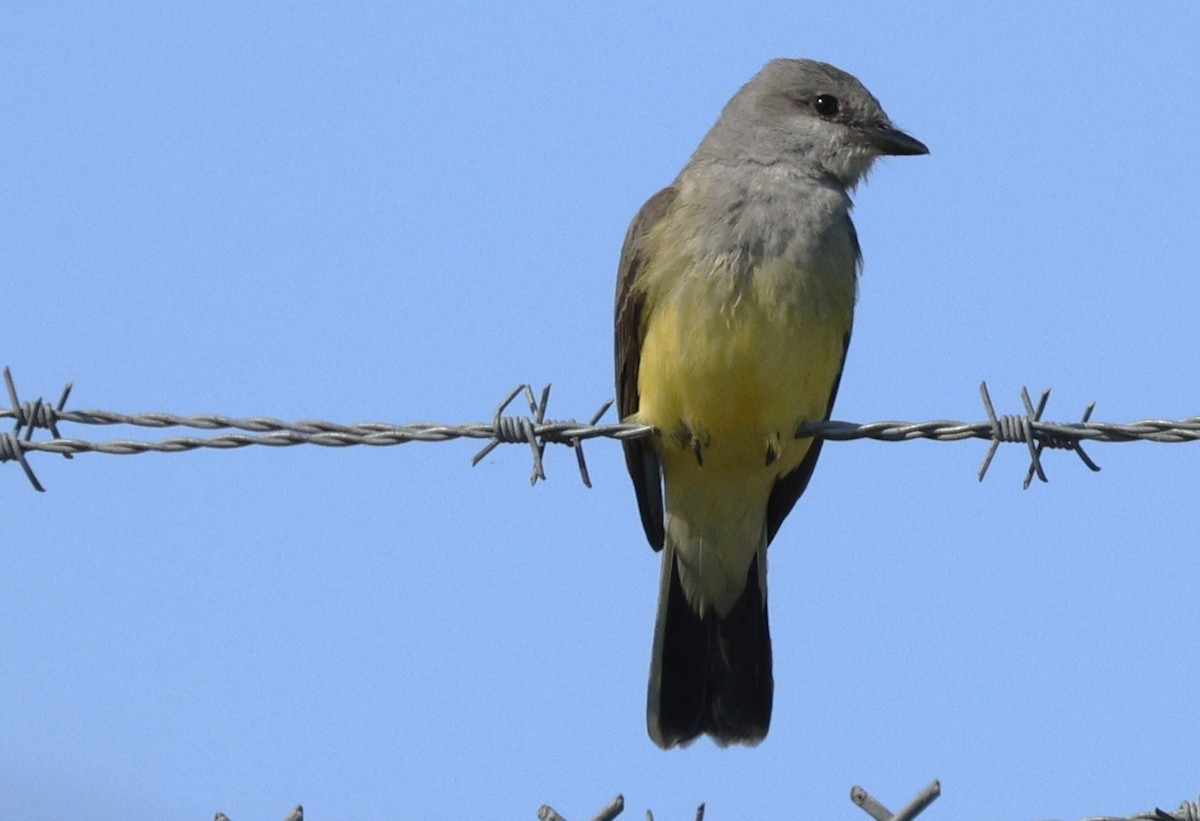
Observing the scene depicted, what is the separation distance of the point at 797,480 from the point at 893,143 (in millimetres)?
1408

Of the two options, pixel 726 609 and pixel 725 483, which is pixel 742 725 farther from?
pixel 725 483

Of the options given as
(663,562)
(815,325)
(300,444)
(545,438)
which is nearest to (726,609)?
(663,562)

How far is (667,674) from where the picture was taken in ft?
21.5

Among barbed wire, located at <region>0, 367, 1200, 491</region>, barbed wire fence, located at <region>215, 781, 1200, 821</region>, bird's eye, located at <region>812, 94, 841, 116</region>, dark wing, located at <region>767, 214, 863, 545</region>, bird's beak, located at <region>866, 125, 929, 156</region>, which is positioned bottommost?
barbed wire fence, located at <region>215, 781, 1200, 821</region>

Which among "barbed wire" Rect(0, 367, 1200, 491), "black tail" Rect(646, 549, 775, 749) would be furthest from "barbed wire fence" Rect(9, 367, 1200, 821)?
"black tail" Rect(646, 549, 775, 749)

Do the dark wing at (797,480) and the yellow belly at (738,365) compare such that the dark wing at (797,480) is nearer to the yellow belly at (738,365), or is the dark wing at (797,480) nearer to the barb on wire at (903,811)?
the yellow belly at (738,365)

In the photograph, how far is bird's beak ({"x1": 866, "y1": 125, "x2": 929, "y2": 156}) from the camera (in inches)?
275

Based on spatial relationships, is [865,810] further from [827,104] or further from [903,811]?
[827,104]

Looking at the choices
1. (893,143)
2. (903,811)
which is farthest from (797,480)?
(903,811)

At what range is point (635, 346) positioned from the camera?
6312 millimetres

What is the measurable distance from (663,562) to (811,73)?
2096 mm

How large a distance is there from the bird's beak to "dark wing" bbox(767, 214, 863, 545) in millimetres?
572

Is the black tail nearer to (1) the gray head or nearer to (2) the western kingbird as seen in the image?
(2) the western kingbird

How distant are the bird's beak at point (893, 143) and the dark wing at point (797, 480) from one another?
0.57 meters
